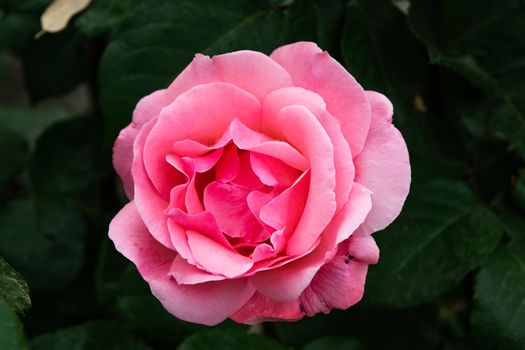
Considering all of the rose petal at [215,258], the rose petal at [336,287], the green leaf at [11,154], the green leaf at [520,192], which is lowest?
the green leaf at [11,154]

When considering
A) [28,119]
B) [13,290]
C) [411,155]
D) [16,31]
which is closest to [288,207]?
[13,290]

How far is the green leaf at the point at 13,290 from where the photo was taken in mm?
700

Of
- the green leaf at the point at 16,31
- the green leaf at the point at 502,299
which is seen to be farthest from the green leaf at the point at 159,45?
the green leaf at the point at 16,31

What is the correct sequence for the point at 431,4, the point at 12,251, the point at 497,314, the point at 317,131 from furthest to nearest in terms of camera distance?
1. the point at 12,251
2. the point at 431,4
3. the point at 497,314
4. the point at 317,131

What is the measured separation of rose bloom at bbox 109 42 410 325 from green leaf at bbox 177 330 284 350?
0.76ft

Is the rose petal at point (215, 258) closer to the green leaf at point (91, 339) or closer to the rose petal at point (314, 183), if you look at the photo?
the rose petal at point (314, 183)

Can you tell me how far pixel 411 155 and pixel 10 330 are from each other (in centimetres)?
60

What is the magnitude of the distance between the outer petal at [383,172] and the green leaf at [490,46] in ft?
1.03

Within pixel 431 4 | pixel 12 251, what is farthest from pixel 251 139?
pixel 12 251

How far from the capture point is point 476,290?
940 millimetres

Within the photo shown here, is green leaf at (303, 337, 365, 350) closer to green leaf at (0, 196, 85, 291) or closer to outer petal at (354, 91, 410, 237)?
outer petal at (354, 91, 410, 237)

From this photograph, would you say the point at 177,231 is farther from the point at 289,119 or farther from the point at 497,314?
the point at 497,314

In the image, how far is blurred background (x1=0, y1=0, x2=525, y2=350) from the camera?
3.15 ft

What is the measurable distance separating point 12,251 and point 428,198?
2.15 ft
